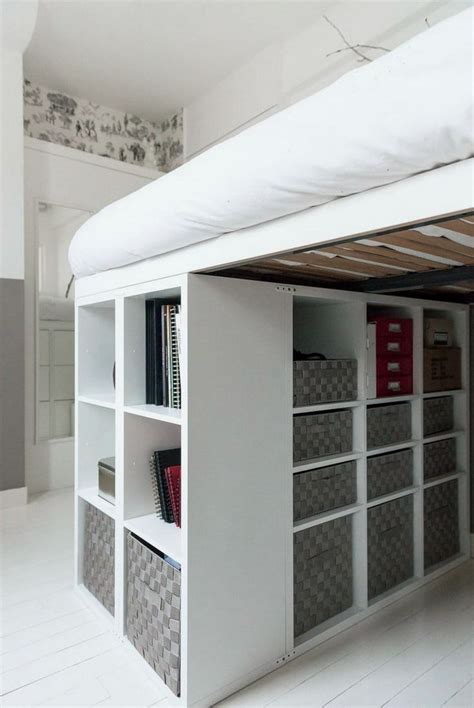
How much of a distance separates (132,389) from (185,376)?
0.37 metres

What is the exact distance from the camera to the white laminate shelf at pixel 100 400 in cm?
163

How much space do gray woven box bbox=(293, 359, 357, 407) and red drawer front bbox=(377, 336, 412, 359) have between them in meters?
0.13

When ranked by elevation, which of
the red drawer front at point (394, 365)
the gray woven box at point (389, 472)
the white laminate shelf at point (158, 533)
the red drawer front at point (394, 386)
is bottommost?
the white laminate shelf at point (158, 533)

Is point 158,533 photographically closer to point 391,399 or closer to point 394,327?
point 391,399

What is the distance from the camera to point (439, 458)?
6.59ft

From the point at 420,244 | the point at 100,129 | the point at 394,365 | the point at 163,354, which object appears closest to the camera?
the point at 420,244

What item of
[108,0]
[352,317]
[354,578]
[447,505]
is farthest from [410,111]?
[108,0]

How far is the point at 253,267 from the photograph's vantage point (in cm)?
131

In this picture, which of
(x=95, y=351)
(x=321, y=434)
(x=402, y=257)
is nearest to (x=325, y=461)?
(x=321, y=434)

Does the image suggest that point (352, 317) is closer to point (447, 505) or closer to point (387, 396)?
point (387, 396)

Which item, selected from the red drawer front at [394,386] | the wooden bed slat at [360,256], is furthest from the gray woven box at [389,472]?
the wooden bed slat at [360,256]

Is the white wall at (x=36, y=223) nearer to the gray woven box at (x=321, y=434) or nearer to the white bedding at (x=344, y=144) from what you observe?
the gray woven box at (x=321, y=434)

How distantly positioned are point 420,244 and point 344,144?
41 cm

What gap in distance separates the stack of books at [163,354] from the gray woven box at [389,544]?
795mm
